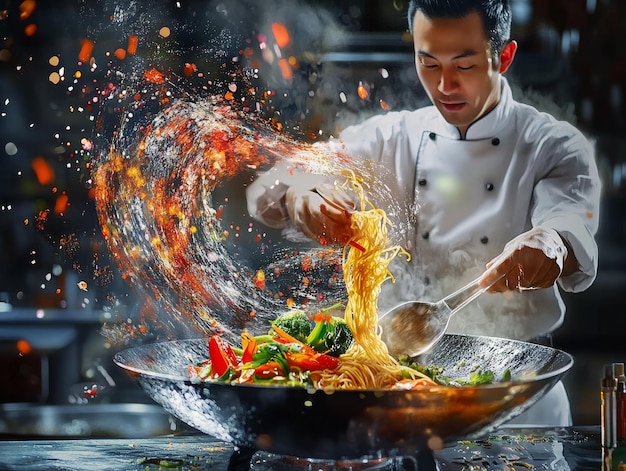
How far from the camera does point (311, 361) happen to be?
188 centimetres

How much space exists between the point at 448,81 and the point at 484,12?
0.30m

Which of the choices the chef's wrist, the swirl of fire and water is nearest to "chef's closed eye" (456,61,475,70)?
the swirl of fire and water

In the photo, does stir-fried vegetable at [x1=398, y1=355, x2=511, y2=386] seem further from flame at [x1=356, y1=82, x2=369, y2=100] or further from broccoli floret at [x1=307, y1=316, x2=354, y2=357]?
flame at [x1=356, y1=82, x2=369, y2=100]

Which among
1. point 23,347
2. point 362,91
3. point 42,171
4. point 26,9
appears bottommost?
point 23,347

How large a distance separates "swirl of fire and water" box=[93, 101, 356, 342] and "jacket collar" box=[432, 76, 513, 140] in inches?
15.9

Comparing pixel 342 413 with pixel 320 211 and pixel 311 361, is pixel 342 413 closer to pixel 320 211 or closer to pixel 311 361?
pixel 311 361

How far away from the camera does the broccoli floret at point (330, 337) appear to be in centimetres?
211

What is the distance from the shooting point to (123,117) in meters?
2.73

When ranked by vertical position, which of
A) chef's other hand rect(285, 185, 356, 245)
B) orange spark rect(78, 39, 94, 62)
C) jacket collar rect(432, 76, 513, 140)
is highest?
orange spark rect(78, 39, 94, 62)

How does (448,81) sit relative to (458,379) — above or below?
above

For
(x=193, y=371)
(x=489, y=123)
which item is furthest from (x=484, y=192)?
(x=193, y=371)

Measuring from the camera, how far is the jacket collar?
2.68m

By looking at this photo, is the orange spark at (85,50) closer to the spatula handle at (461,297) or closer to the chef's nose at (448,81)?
the chef's nose at (448,81)

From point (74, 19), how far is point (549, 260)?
203 cm
